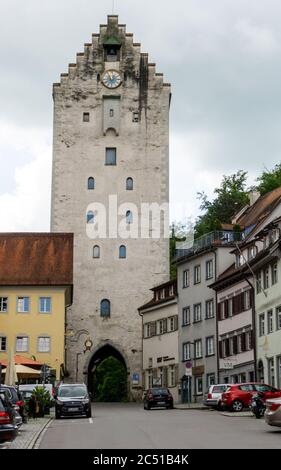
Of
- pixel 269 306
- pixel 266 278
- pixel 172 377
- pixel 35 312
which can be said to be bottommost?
pixel 172 377

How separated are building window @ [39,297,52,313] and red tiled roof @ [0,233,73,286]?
1210 mm

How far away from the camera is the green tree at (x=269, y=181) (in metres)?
79.1

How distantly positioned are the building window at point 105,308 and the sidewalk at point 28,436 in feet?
136

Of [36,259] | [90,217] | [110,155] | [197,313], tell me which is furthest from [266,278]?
[110,155]

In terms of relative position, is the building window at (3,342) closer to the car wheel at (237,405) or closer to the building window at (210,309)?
the building window at (210,309)

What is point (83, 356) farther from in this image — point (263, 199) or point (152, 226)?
point (263, 199)

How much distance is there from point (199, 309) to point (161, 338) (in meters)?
8.12

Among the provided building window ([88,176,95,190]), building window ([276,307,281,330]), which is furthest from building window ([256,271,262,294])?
building window ([88,176,95,190])

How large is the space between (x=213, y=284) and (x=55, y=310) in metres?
13.3

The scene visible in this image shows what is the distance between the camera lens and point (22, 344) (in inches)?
2805

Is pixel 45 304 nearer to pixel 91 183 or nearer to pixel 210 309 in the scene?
pixel 210 309

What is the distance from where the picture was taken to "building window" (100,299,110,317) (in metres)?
80.2
